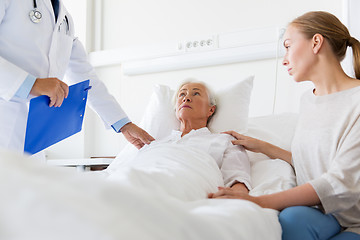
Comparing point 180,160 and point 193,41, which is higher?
point 193,41

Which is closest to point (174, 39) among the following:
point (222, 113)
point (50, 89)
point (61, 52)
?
point (222, 113)

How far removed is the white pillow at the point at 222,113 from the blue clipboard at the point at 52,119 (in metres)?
0.49

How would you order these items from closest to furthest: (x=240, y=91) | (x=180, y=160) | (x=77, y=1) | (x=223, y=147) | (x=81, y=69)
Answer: (x=180, y=160)
(x=223, y=147)
(x=81, y=69)
(x=240, y=91)
(x=77, y=1)

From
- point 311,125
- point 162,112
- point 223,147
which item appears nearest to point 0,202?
point 311,125

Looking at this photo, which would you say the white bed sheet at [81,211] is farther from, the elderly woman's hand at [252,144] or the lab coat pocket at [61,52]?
the lab coat pocket at [61,52]

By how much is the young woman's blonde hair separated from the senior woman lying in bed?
0.56 metres

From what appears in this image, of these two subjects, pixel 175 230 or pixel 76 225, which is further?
pixel 175 230

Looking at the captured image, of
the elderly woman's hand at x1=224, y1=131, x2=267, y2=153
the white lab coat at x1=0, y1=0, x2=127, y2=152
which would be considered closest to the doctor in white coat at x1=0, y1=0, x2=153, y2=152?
the white lab coat at x1=0, y1=0, x2=127, y2=152

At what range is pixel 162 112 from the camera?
2.01 metres

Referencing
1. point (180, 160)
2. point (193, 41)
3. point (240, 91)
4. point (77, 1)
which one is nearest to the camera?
point (180, 160)

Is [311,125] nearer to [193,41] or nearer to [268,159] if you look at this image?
A: [268,159]

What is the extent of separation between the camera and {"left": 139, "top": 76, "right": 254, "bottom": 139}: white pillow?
6.24 feet

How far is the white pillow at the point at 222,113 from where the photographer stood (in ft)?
6.24

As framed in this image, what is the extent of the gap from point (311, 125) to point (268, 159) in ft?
1.41
